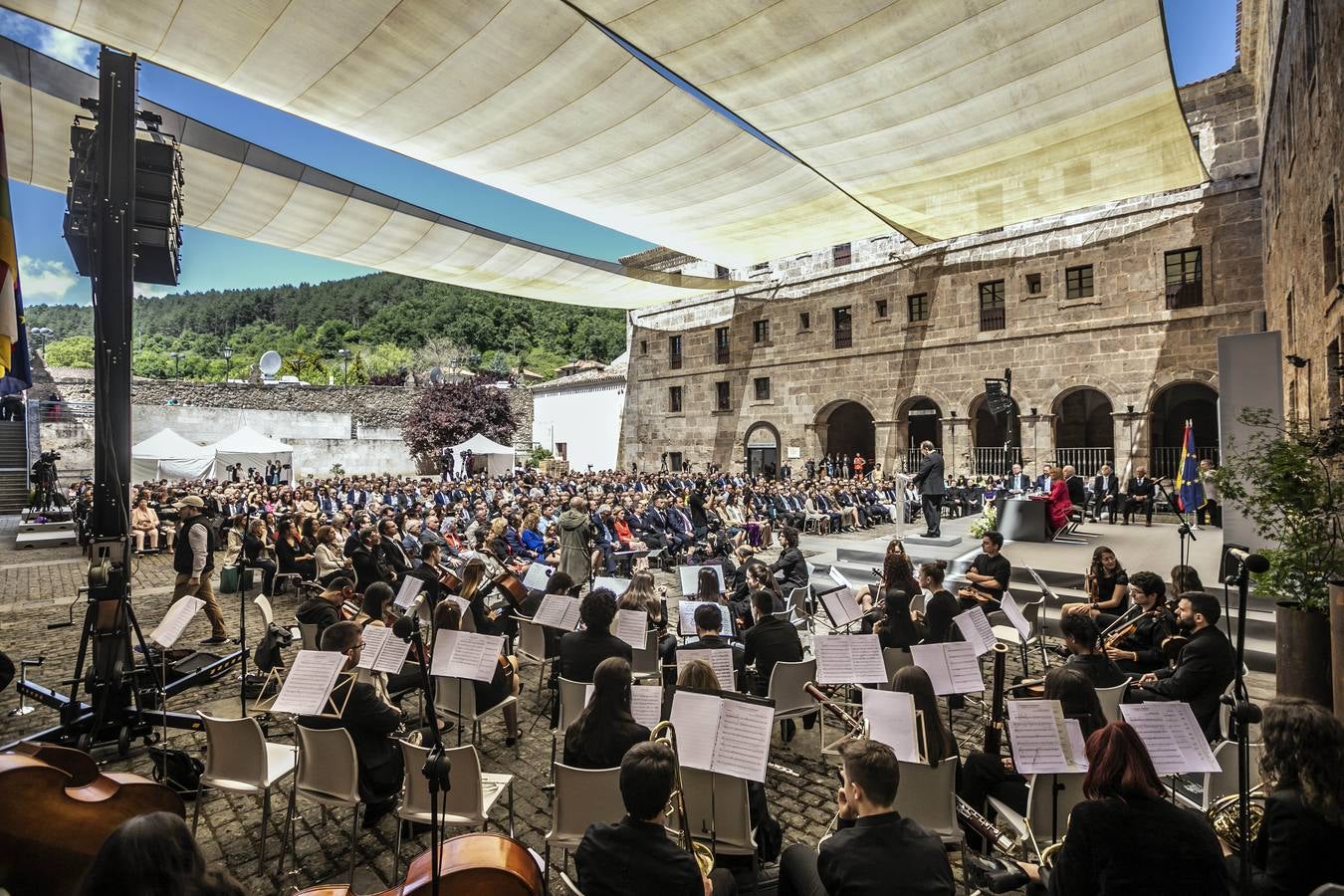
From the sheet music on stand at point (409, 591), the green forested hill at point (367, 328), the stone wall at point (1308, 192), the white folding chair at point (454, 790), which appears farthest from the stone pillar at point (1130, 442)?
the green forested hill at point (367, 328)

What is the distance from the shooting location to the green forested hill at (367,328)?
5447 cm

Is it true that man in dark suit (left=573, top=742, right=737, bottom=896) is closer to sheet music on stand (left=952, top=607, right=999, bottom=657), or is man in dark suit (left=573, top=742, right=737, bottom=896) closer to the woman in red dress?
sheet music on stand (left=952, top=607, right=999, bottom=657)

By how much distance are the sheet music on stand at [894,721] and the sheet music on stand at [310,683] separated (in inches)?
104

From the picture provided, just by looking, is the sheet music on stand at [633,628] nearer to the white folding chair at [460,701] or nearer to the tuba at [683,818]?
the white folding chair at [460,701]

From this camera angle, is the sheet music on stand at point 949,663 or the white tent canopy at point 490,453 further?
the white tent canopy at point 490,453

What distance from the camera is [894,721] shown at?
3.05 metres

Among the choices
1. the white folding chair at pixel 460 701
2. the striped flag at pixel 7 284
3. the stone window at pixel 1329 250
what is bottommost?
the white folding chair at pixel 460 701

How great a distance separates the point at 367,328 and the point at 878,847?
221 feet

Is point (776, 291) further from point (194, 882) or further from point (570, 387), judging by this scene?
point (194, 882)

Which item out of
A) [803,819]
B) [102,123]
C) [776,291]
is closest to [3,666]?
[102,123]

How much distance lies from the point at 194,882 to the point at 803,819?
3.06 metres

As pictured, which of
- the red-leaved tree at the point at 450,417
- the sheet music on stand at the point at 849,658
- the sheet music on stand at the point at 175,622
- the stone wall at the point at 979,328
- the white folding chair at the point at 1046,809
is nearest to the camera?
the white folding chair at the point at 1046,809

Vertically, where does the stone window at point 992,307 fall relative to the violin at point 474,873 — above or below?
above

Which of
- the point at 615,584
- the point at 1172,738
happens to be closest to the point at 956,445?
the point at 615,584
